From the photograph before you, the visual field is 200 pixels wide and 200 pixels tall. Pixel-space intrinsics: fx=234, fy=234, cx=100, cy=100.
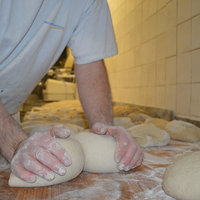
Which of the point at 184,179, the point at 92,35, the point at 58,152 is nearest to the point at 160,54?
the point at 92,35

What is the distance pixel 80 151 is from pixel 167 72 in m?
1.56

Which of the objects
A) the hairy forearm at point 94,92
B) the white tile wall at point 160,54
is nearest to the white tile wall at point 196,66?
the white tile wall at point 160,54

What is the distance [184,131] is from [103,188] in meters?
1.00

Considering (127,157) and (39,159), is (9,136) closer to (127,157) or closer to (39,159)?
(39,159)

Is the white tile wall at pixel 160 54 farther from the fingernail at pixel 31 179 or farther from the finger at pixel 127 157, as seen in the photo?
the fingernail at pixel 31 179

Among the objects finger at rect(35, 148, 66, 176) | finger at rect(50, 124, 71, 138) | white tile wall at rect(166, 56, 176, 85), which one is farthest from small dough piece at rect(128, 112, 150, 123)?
finger at rect(35, 148, 66, 176)

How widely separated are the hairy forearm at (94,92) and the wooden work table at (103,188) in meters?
0.38

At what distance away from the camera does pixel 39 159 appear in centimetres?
78

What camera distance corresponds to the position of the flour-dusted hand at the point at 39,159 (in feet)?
2.54

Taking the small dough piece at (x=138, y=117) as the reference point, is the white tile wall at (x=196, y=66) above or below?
above

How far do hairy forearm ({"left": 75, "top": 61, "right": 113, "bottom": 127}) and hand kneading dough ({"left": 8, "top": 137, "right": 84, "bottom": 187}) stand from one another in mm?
330

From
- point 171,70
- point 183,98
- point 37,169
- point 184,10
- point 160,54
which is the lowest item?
point 37,169

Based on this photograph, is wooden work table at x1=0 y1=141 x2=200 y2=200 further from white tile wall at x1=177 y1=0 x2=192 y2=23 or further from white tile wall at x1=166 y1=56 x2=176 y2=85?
white tile wall at x1=177 y1=0 x2=192 y2=23

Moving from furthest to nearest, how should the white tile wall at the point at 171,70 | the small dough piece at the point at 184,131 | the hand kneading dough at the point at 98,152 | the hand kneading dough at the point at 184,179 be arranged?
the white tile wall at the point at 171,70, the small dough piece at the point at 184,131, the hand kneading dough at the point at 98,152, the hand kneading dough at the point at 184,179
